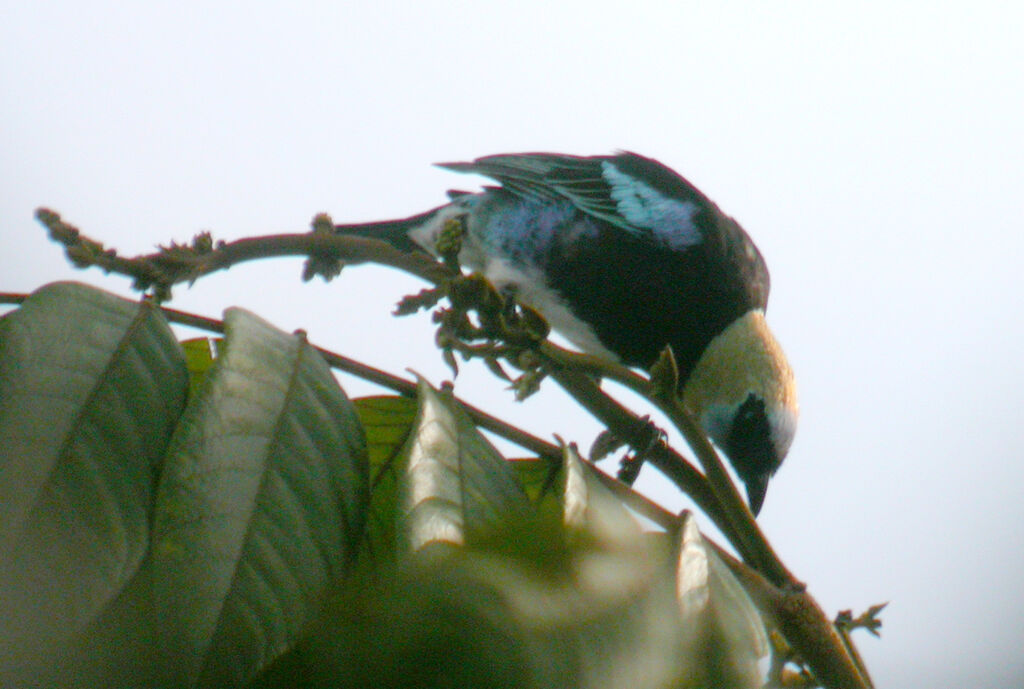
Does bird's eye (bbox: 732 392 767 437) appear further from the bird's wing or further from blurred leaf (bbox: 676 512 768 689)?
blurred leaf (bbox: 676 512 768 689)

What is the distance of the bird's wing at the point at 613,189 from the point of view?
2.85 meters

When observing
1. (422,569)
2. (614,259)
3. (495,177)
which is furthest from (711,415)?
(422,569)

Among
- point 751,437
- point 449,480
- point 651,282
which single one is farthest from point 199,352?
point 751,437

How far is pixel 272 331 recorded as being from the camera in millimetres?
783

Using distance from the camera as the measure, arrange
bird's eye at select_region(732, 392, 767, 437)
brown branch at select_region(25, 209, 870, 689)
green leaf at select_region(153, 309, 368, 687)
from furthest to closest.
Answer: bird's eye at select_region(732, 392, 767, 437) → brown branch at select_region(25, 209, 870, 689) → green leaf at select_region(153, 309, 368, 687)

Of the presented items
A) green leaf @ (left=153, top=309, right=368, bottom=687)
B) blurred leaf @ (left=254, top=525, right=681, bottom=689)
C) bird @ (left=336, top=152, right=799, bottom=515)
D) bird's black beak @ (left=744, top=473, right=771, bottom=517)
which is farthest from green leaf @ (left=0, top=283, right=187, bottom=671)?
bird's black beak @ (left=744, top=473, right=771, bottom=517)

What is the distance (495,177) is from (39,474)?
245 centimetres

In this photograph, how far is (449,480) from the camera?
2.22 ft

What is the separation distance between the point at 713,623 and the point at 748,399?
2.20m

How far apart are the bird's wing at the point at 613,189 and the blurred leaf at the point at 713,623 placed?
2.17 m

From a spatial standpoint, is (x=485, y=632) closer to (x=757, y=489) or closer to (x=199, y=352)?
(x=199, y=352)

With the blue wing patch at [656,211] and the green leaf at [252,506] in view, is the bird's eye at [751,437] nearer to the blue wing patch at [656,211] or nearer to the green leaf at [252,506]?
the blue wing patch at [656,211]

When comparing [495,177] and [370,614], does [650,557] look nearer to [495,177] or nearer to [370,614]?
[370,614]

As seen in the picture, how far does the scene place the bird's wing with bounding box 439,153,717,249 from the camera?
2.85 m
